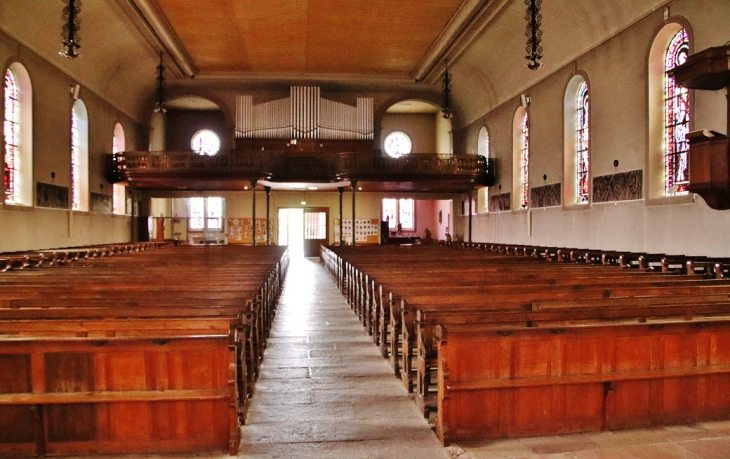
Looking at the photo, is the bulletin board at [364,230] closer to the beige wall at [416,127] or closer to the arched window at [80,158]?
the beige wall at [416,127]

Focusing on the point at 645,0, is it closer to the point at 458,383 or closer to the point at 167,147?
the point at 458,383

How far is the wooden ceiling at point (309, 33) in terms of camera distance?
14461 millimetres

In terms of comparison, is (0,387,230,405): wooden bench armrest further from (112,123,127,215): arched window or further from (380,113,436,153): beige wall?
(380,113,436,153): beige wall

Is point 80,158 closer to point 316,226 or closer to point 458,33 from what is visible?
point 316,226

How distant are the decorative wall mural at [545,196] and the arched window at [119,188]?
47.3 ft

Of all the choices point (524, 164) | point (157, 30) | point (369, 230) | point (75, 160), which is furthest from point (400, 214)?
point (75, 160)

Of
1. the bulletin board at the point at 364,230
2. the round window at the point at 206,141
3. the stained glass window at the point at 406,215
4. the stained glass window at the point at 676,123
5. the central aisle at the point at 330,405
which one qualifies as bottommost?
the central aisle at the point at 330,405

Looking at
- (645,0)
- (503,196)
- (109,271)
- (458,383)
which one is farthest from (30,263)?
(503,196)

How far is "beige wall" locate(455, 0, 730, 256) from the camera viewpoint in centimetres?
924

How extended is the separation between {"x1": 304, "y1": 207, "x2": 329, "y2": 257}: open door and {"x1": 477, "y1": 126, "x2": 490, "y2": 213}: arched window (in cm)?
750

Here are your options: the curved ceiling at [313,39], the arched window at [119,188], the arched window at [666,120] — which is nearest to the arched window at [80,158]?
the curved ceiling at [313,39]

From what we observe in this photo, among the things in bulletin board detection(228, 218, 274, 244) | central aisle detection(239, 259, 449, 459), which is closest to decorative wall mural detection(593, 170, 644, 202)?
central aisle detection(239, 259, 449, 459)

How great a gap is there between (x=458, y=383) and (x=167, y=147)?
24.2 m

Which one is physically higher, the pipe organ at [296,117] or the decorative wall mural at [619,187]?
the pipe organ at [296,117]
